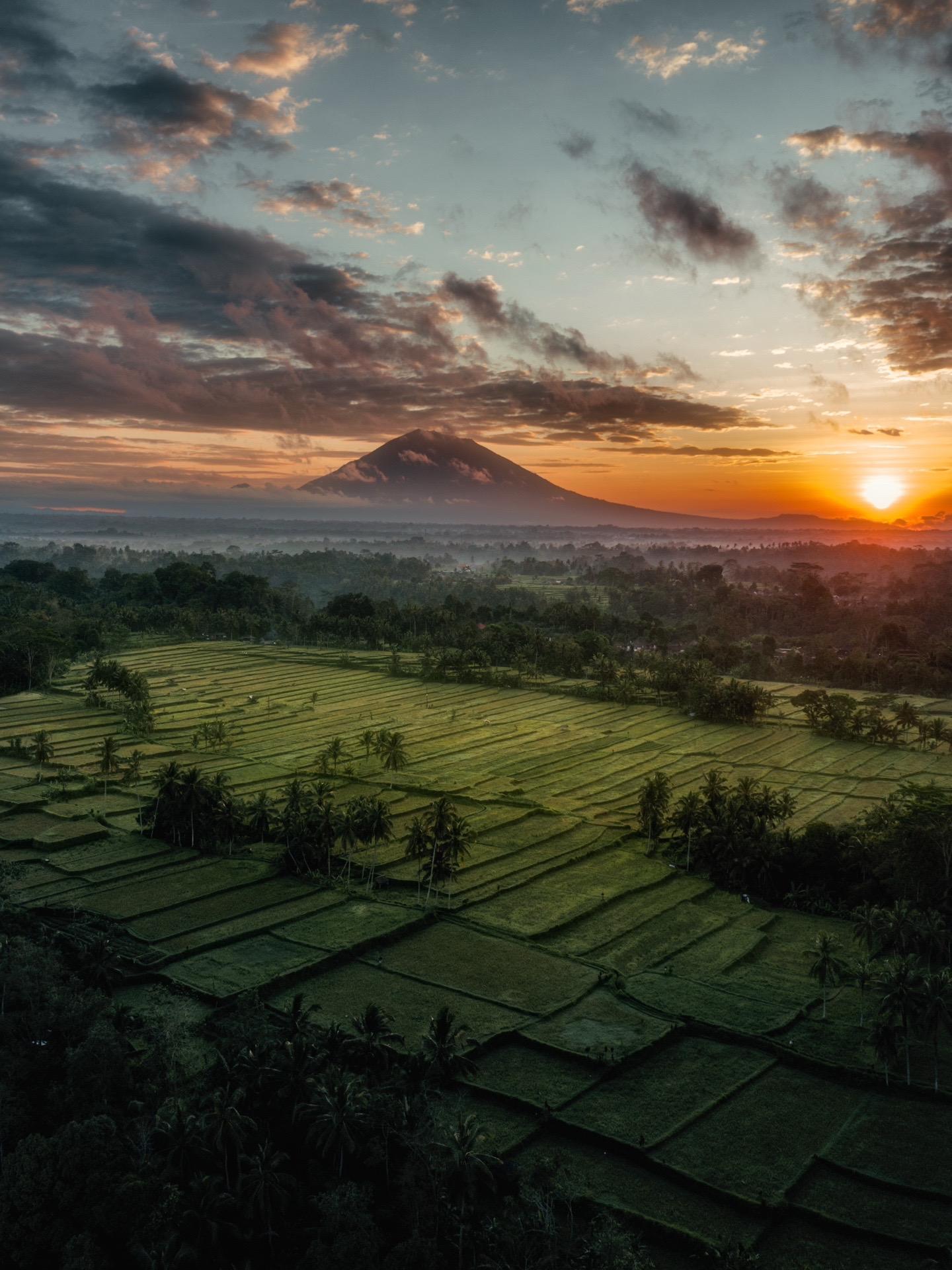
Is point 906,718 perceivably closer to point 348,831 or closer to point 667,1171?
point 348,831

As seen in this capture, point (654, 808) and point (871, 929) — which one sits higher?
point (654, 808)

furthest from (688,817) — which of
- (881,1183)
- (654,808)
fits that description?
(881,1183)

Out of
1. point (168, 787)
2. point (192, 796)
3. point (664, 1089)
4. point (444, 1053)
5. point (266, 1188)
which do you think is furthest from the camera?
point (168, 787)

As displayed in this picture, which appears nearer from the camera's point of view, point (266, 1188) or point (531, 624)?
point (266, 1188)

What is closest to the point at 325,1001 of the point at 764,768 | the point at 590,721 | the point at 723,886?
the point at 723,886

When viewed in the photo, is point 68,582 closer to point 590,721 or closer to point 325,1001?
point 590,721
